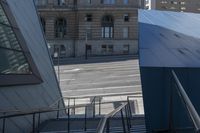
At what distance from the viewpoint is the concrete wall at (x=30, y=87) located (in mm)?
15211

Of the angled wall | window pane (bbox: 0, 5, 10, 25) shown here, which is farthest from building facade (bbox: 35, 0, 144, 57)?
the angled wall

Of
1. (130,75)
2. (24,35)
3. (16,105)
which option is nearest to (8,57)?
(16,105)

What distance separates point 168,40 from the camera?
1486 centimetres

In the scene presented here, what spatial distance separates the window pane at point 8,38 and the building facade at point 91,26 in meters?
70.2

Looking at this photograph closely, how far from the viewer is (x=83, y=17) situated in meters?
90.4

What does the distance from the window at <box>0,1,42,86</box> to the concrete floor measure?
14777mm

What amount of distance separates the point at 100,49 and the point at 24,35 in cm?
6862

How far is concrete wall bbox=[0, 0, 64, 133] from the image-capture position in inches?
599

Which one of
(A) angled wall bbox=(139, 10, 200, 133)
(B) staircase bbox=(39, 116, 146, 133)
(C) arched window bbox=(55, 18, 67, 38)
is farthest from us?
(C) arched window bbox=(55, 18, 67, 38)

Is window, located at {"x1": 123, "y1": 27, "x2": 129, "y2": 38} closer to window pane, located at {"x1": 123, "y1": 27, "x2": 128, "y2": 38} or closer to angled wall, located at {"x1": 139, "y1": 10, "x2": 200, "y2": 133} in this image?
window pane, located at {"x1": 123, "y1": 27, "x2": 128, "y2": 38}

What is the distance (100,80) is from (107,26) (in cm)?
3862

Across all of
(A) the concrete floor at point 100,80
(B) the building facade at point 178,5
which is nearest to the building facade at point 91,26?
(A) the concrete floor at point 100,80

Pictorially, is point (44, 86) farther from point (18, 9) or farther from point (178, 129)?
point (178, 129)

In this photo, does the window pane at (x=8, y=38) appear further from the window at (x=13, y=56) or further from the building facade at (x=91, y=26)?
the building facade at (x=91, y=26)
